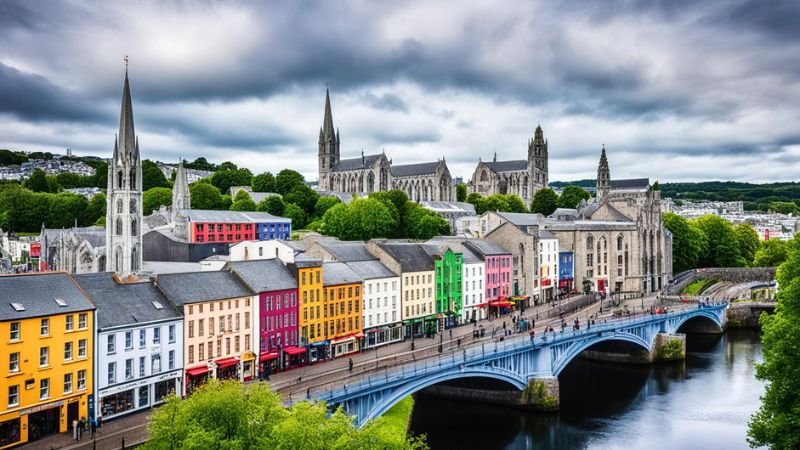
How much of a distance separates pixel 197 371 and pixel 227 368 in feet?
12.5

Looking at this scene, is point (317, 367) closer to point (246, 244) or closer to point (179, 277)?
point (179, 277)

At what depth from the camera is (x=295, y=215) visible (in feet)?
482

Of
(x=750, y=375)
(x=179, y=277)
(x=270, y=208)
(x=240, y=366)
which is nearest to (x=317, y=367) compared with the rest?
(x=240, y=366)

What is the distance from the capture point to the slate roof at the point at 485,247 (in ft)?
317

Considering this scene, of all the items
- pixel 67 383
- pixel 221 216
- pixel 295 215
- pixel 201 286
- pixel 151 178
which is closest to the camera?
pixel 67 383

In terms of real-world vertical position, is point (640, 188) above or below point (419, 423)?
above

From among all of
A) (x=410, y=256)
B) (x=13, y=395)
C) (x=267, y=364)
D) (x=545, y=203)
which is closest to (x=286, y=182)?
(x=545, y=203)

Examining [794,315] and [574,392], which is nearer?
[794,315]

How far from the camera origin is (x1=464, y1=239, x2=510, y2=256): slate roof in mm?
96688

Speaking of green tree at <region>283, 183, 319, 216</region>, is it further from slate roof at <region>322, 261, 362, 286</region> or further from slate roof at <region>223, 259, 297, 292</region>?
slate roof at <region>223, 259, 297, 292</region>

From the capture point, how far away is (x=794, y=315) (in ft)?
130

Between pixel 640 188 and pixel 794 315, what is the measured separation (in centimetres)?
13096

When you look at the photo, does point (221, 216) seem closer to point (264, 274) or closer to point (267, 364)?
point (264, 274)

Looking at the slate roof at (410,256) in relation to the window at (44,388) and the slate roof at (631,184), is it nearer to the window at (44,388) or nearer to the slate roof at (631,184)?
the window at (44,388)
